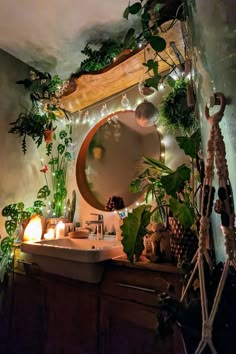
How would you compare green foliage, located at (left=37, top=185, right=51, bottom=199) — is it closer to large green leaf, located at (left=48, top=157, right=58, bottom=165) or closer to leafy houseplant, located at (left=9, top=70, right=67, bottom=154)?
large green leaf, located at (left=48, top=157, right=58, bottom=165)

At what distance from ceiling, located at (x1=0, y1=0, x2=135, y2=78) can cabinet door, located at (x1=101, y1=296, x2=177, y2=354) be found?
171cm

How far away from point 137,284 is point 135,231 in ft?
0.77

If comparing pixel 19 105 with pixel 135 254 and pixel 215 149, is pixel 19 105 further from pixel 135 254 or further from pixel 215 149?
pixel 215 149

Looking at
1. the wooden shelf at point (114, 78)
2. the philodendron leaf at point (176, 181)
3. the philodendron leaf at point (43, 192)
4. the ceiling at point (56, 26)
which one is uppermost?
the ceiling at point (56, 26)

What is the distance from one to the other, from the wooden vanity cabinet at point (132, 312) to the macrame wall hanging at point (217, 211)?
45cm

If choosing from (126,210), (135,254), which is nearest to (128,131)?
(126,210)

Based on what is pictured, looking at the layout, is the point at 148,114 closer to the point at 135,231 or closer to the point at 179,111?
the point at 179,111

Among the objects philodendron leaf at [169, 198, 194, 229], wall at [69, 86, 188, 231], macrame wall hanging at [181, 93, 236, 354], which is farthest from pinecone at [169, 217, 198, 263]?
wall at [69, 86, 188, 231]

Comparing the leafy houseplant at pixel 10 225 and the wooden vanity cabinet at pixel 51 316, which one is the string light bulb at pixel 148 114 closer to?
the wooden vanity cabinet at pixel 51 316

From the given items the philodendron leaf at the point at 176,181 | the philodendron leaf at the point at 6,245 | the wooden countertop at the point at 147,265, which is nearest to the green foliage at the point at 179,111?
the philodendron leaf at the point at 176,181

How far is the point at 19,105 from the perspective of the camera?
1.95m

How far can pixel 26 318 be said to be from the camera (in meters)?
1.40

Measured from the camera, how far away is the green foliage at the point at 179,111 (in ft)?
4.01

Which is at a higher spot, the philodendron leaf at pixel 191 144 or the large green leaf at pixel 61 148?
the large green leaf at pixel 61 148
